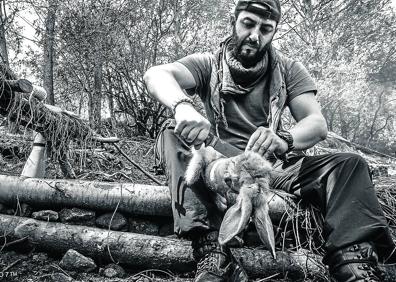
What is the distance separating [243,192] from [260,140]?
1.06 ft

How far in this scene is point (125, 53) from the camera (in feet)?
19.1

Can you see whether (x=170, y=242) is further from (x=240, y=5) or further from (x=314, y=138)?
(x=240, y=5)

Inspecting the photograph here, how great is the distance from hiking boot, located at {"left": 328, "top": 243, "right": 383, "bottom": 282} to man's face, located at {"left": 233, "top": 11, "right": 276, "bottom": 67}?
53.3 inches

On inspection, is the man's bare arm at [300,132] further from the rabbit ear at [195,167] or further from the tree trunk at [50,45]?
the tree trunk at [50,45]

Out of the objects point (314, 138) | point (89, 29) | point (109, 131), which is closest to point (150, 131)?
point (109, 131)

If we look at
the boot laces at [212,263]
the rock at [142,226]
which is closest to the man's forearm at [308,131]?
the boot laces at [212,263]

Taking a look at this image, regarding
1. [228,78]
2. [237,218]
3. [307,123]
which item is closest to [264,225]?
[237,218]

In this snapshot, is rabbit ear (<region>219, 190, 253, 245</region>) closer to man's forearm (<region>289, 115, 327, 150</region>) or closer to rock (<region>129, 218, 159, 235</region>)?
man's forearm (<region>289, 115, 327, 150</region>)

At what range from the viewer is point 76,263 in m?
2.24

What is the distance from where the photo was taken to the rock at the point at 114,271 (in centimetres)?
221

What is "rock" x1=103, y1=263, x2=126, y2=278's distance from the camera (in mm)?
2209

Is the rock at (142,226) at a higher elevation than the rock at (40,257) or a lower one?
higher

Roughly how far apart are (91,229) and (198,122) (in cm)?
127

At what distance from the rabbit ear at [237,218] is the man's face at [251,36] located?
3.97 feet
